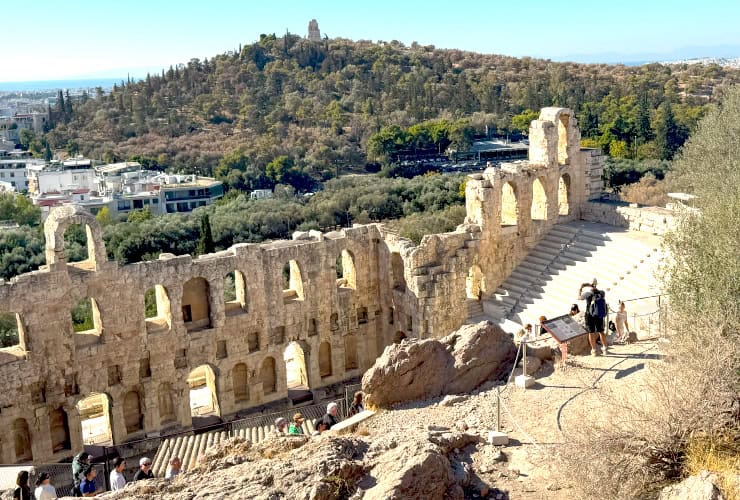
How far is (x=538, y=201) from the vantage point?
28.3 m

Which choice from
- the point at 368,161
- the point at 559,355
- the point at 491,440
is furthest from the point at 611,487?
the point at 368,161

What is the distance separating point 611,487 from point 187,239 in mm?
39881

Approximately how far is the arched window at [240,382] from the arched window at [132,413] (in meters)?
3.04

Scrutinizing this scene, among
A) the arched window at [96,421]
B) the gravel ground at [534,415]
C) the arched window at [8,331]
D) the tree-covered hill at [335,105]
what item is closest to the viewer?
the gravel ground at [534,415]

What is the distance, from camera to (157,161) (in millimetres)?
84938

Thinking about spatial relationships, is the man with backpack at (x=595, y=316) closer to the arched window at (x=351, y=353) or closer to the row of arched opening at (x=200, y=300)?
the row of arched opening at (x=200, y=300)

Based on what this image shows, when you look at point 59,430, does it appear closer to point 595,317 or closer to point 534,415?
point 534,415

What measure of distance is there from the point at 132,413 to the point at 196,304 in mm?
3804

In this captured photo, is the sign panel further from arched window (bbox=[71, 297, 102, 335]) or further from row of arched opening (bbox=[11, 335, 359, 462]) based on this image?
arched window (bbox=[71, 297, 102, 335])

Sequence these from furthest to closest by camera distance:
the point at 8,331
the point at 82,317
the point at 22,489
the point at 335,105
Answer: the point at 335,105, the point at 82,317, the point at 8,331, the point at 22,489

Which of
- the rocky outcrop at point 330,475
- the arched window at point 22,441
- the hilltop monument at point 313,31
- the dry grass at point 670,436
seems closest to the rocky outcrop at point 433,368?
the rocky outcrop at point 330,475

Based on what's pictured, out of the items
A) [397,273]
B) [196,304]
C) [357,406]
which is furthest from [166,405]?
[397,273]

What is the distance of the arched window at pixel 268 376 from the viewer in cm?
2403

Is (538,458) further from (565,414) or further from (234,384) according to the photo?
(234,384)
